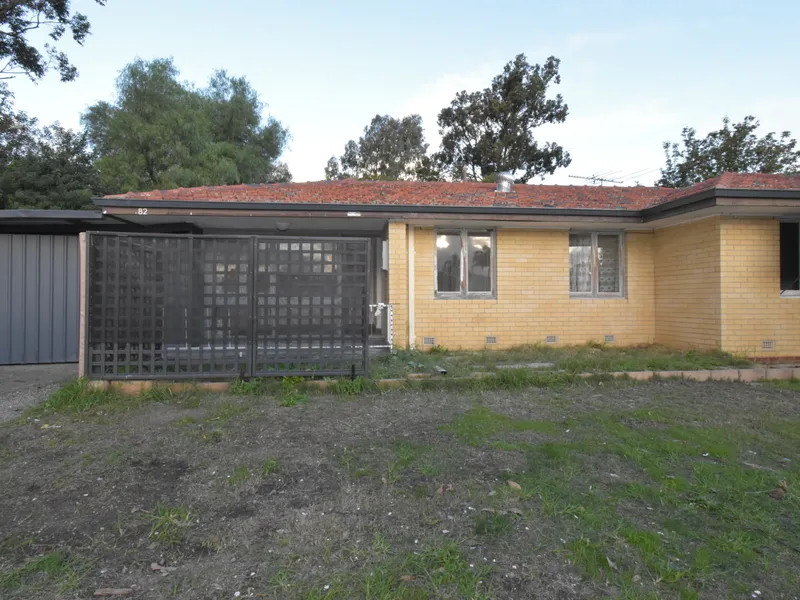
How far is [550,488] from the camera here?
3.25 m

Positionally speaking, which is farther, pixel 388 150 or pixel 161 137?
pixel 388 150

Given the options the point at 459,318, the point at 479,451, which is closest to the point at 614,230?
the point at 459,318

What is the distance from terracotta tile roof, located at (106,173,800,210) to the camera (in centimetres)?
848

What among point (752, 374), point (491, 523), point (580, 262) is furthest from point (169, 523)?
point (580, 262)

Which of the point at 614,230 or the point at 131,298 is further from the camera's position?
the point at 614,230

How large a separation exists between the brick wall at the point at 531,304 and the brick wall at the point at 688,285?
31cm

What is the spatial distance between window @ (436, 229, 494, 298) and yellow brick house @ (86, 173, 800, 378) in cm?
2

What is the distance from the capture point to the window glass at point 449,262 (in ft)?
30.7

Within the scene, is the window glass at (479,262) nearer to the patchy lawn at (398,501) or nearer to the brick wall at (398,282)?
the brick wall at (398,282)

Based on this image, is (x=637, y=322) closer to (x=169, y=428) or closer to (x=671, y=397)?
(x=671, y=397)

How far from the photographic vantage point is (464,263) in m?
9.37

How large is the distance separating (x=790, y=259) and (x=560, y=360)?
4.52 m

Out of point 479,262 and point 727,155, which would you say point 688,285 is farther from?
point 727,155

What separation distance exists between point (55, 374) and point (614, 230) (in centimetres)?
1041
